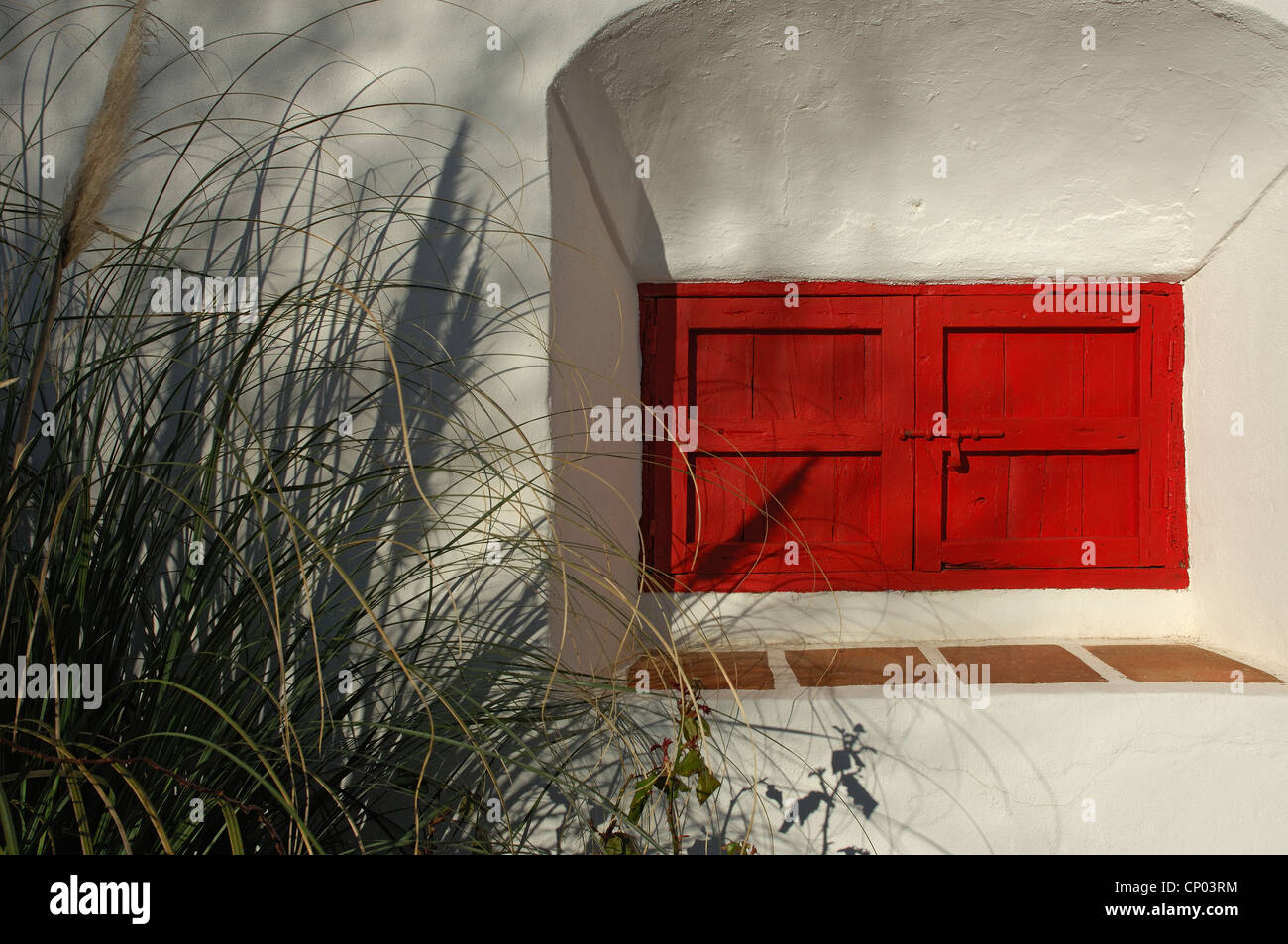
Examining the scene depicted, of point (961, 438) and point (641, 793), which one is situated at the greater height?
point (961, 438)

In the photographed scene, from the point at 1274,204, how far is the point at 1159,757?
163 centimetres

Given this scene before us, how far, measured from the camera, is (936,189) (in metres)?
2.57

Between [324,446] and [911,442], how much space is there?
1887 mm

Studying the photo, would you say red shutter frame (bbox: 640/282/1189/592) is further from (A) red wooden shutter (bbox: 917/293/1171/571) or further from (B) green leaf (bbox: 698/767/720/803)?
(B) green leaf (bbox: 698/767/720/803)

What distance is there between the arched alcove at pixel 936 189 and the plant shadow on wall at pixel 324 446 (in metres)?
0.28

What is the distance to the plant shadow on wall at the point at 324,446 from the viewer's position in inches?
56.9

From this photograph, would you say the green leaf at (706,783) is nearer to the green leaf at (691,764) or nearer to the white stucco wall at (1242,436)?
the green leaf at (691,764)

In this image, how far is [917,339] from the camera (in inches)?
106

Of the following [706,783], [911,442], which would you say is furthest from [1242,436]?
[706,783]

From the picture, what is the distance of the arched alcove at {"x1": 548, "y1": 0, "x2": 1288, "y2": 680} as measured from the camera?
2170 millimetres

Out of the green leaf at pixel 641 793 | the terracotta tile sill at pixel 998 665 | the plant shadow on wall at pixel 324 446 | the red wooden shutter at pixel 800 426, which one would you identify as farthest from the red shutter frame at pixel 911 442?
the green leaf at pixel 641 793

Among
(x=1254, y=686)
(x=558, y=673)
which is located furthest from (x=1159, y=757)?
(x=558, y=673)

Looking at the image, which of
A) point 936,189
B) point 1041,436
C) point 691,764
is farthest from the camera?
point 1041,436

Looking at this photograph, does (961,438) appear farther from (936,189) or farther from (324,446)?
(324,446)
